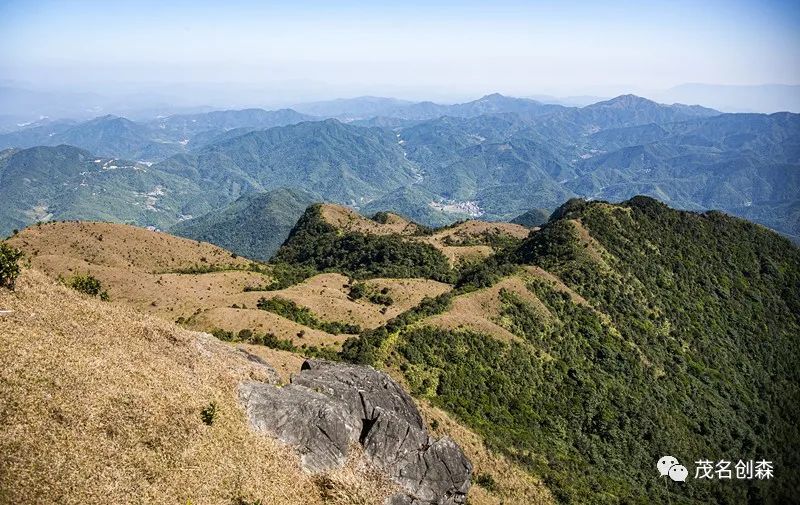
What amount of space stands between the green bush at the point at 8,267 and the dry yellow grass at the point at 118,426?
652mm

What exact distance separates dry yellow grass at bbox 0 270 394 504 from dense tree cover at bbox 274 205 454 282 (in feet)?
274

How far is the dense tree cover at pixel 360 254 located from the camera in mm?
116600

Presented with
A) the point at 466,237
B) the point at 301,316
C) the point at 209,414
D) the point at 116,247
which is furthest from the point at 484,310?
the point at 466,237

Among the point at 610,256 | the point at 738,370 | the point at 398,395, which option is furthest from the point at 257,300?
the point at 738,370

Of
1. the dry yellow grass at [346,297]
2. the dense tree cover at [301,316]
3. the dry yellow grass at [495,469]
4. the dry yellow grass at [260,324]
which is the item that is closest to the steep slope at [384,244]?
the dry yellow grass at [346,297]

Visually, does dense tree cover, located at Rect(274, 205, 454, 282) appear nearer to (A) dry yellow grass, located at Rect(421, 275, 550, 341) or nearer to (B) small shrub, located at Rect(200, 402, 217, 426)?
(A) dry yellow grass, located at Rect(421, 275, 550, 341)

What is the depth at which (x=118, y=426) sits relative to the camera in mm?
21109

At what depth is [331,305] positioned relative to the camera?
84125 mm

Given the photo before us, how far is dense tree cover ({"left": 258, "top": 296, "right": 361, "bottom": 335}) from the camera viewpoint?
76.2 m

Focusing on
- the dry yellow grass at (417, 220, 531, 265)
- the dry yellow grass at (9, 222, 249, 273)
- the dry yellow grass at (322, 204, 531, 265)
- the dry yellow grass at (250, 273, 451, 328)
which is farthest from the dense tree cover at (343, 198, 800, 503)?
the dry yellow grass at (9, 222, 249, 273)

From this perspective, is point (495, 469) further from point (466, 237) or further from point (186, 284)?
point (466, 237)

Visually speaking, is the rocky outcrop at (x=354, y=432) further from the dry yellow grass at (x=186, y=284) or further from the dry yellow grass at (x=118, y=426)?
the dry yellow grass at (x=186, y=284)

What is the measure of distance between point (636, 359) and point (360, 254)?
73.2 m

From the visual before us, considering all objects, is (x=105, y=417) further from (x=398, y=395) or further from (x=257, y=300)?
(x=257, y=300)
